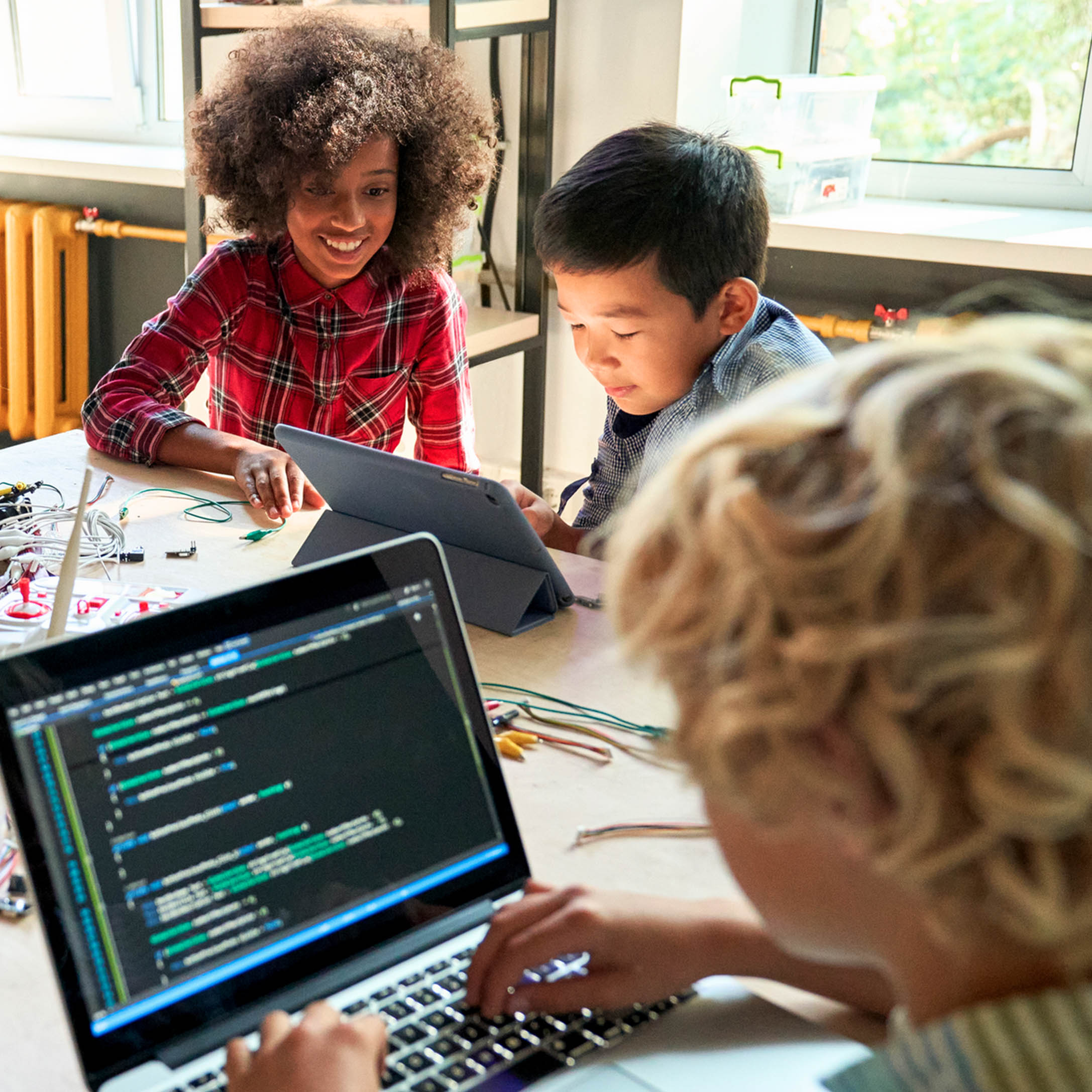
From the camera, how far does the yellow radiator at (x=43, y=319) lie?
2906 millimetres

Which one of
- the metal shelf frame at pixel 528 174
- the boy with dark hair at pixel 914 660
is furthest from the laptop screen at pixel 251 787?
the metal shelf frame at pixel 528 174

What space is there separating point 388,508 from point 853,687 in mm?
862

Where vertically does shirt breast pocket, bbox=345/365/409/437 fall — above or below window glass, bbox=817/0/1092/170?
below

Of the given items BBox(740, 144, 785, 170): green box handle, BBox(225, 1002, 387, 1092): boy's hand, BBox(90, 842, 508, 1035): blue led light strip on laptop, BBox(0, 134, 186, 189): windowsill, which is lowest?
BBox(225, 1002, 387, 1092): boy's hand

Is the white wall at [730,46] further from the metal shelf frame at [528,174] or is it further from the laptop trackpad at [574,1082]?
the laptop trackpad at [574,1082]

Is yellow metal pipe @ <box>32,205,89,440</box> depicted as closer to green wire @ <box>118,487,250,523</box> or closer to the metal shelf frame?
the metal shelf frame

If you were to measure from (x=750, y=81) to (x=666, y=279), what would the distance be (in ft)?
3.03

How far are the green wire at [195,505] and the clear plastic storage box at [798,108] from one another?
122 cm

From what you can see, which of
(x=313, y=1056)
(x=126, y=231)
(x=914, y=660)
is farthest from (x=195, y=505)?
(x=126, y=231)

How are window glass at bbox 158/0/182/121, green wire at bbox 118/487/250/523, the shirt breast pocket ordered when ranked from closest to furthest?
green wire at bbox 118/487/250/523, the shirt breast pocket, window glass at bbox 158/0/182/121

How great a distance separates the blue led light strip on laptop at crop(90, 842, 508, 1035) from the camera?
0.59 meters

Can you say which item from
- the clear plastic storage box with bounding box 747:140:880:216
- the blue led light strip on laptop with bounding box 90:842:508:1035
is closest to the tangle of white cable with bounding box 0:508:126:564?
the blue led light strip on laptop with bounding box 90:842:508:1035

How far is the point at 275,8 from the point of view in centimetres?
230

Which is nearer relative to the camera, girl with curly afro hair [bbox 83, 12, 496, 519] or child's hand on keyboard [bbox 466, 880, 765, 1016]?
child's hand on keyboard [bbox 466, 880, 765, 1016]
